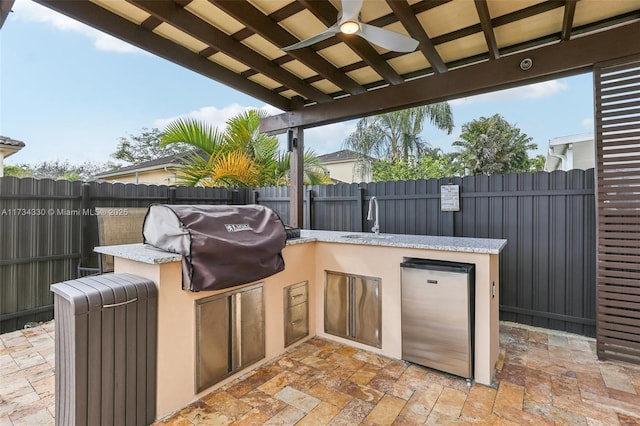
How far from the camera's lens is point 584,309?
3047mm

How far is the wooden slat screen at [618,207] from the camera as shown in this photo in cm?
251

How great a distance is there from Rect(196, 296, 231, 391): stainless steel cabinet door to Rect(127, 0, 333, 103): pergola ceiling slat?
213 centimetres

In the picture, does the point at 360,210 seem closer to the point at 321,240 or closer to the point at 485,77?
the point at 321,240

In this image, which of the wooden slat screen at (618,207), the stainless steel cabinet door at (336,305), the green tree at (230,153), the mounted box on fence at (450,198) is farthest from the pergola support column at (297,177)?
the wooden slat screen at (618,207)

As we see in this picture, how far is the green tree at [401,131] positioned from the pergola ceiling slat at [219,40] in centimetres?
945

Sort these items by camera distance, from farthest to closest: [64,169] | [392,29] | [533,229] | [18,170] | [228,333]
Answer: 1. [64,169]
2. [18,170]
3. [533,229]
4. [392,29]
5. [228,333]

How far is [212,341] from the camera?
7.06 ft

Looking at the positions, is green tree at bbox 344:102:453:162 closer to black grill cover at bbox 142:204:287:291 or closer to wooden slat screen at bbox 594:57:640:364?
wooden slat screen at bbox 594:57:640:364

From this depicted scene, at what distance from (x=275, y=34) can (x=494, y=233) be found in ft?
10.00

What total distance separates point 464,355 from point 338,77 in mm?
2932

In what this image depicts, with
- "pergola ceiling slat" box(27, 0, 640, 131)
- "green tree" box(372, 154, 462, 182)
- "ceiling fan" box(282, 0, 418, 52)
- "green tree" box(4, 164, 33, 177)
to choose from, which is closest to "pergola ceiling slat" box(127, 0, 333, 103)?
"pergola ceiling slat" box(27, 0, 640, 131)

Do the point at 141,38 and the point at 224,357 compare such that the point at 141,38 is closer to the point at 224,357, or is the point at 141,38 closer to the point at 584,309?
the point at 224,357

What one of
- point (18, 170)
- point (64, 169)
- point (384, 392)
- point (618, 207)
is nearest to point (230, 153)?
point (384, 392)

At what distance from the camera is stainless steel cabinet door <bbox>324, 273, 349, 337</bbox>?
9.61 ft
